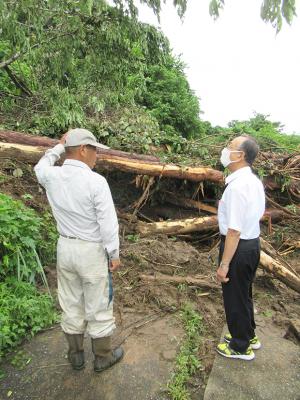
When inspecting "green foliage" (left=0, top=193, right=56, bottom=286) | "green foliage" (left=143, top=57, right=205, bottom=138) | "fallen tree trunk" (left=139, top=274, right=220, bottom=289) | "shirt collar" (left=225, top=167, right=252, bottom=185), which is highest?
"green foliage" (left=143, top=57, right=205, bottom=138)

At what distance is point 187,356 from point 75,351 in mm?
951

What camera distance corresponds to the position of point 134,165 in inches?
241

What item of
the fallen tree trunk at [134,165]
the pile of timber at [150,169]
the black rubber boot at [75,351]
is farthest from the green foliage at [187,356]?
the fallen tree trunk at [134,165]

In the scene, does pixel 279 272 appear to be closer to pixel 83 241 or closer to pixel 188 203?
pixel 188 203

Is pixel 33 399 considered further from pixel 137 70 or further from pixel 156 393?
pixel 137 70

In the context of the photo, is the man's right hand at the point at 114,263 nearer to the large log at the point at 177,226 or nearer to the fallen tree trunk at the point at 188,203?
the large log at the point at 177,226

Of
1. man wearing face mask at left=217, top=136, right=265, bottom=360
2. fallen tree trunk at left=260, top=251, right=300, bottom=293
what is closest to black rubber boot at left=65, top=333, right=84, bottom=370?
man wearing face mask at left=217, top=136, right=265, bottom=360

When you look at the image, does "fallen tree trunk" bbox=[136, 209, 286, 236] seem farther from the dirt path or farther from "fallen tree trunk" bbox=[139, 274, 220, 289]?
the dirt path

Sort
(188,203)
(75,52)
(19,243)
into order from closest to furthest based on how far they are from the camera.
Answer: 1. (19,243)
2. (75,52)
3. (188,203)

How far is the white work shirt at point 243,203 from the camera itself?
2787 mm

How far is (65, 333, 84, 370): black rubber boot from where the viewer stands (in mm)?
2900

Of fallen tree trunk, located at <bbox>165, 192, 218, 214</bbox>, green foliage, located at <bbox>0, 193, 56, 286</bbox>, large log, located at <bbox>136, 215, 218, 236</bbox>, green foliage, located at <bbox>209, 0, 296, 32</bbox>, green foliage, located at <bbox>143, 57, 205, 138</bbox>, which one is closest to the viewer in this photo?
green foliage, located at <bbox>209, 0, 296, 32</bbox>

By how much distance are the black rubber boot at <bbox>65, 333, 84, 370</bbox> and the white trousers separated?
0.18 feet

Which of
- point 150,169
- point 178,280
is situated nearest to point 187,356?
point 178,280
